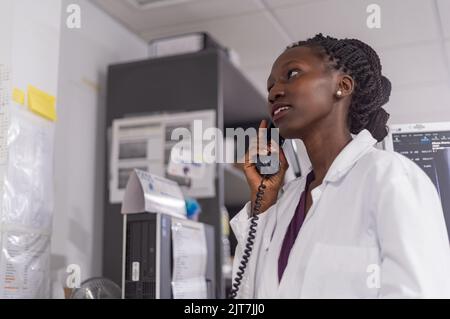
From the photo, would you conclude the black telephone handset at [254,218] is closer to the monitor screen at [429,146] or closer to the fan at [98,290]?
the monitor screen at [429,146]

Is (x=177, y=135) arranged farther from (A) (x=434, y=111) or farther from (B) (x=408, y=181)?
(B) (x=408, y=181)

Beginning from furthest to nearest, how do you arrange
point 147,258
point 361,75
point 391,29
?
point 147,258
point 391,29
point 361,75

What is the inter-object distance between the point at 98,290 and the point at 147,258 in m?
0.23

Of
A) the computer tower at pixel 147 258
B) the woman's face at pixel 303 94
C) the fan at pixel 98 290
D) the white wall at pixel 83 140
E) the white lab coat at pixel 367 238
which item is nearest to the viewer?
the white lab coat at pixel 367 238

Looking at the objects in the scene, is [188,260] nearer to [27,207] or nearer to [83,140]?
[27,207]

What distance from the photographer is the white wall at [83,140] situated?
6.11 ft

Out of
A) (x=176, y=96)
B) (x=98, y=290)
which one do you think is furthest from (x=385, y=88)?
(x=176, y=96)

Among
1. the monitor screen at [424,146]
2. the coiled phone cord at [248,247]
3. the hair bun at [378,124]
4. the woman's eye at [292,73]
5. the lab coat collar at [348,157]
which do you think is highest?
the woman's eye at [292,73]

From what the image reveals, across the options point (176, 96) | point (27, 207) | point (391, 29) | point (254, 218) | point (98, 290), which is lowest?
point (98, 290)

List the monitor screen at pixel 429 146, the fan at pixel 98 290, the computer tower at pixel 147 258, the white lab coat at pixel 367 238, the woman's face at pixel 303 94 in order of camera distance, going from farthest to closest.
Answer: the fan at pixel 98 290 < the computer tower at pixel 147 258 < the monitor screen at pixel 429 146 < the woman's face at pixel 303 94 < the white lab coat at pixel 367 238

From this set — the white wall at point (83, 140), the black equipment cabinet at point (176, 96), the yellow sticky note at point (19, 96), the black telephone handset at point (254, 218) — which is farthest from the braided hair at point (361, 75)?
the white wall at point (83, 140)

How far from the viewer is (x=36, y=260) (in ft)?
4.91

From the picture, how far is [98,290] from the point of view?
1.46m

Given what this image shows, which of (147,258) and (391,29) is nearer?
(391,29)
